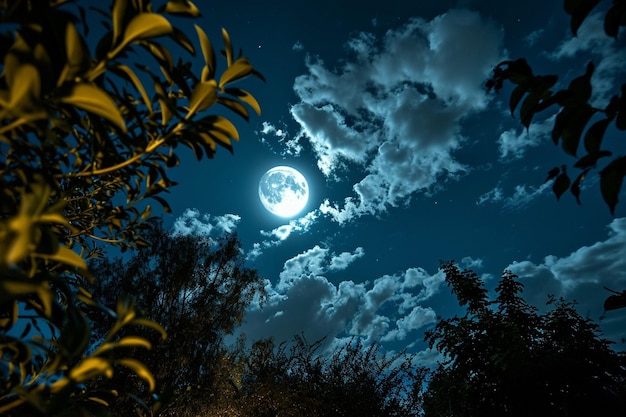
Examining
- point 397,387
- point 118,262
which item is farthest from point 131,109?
point 397,387

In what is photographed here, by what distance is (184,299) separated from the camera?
52.6 feet

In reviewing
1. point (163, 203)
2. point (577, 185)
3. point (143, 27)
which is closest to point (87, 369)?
point (143, 27)

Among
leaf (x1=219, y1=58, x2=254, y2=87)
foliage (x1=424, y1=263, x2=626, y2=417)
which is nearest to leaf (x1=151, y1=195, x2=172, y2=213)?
leaf (x1=219, y1=58, x2=254, y2=87)

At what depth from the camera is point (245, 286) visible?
17.9 m

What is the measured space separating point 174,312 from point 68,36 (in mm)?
17338

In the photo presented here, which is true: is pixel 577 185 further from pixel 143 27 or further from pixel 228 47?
pixel 143 27

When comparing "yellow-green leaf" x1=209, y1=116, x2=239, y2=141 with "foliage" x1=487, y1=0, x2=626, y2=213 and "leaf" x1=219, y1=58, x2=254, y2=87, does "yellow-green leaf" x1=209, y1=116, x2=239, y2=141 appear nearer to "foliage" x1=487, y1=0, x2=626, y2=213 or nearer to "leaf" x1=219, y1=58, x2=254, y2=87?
"leaf" x1=219, y1=58, x2=254, y2=87

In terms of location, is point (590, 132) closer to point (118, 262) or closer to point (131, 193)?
point (131, 193)

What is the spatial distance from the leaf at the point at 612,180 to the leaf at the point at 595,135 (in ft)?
0.29

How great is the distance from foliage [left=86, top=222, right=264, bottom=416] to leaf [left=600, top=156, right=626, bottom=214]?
15.9m

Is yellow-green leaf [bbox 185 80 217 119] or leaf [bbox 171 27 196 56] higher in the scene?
leaf [bbox 171 27 196 56]

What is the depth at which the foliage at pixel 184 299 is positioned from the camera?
14.3 metres

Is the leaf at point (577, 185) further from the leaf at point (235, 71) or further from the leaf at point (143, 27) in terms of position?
the leaf at point (143, 27)

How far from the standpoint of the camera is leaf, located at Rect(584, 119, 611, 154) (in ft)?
3.35
